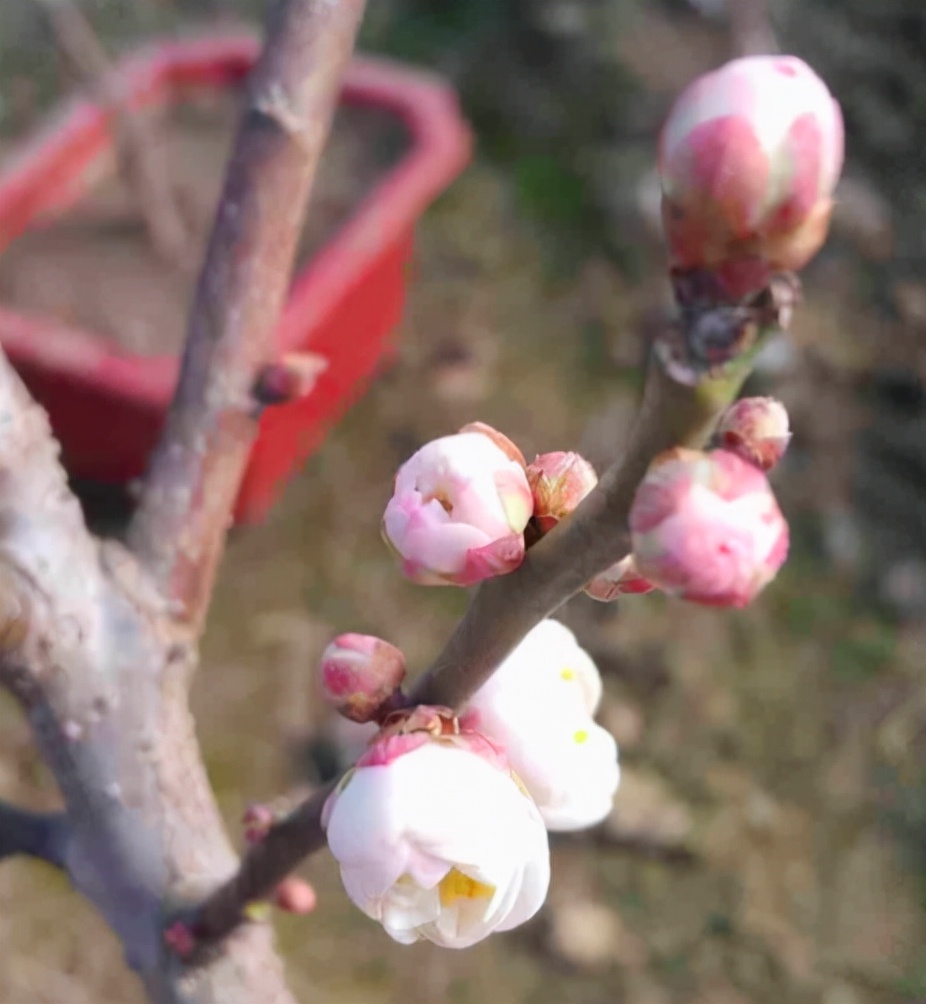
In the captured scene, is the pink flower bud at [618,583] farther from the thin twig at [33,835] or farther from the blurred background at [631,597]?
the blurred background at [631,597]

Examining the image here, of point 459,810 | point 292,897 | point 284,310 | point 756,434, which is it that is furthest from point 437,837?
point 284,310

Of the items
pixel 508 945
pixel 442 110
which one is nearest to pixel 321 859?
pixel 508 945

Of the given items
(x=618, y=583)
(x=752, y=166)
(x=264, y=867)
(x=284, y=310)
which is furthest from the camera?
(x=284, y=310)

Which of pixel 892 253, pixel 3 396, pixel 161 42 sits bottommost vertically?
pixel 892 253

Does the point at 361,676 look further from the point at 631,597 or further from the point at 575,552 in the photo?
the point at 631,597

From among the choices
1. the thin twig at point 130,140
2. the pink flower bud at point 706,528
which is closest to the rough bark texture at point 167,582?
the pink flower bud at point 706,528

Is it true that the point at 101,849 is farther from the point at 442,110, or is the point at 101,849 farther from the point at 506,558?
the point at 442,110
